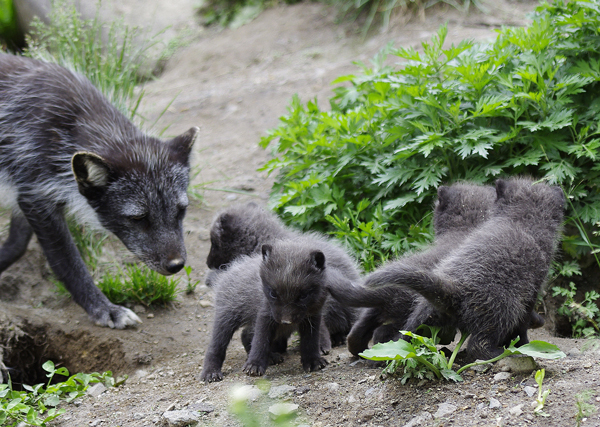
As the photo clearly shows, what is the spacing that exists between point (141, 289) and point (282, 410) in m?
4.52

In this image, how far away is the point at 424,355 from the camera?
3355 millimetres

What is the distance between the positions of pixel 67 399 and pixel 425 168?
3340 mm

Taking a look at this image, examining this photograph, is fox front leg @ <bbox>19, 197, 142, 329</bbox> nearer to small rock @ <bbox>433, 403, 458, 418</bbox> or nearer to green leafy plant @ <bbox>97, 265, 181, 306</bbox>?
green leafy plant @ <bbox>97, 265, 181, 306</bbox>

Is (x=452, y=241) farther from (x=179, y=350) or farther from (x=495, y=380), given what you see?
(x=179, y=350)

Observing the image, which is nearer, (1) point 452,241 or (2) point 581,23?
(1) point 452,241

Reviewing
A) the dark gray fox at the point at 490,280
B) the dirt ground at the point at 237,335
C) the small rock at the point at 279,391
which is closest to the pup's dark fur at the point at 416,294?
the dark gray fox at the point at 490,280

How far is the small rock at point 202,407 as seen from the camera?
3.65 metres

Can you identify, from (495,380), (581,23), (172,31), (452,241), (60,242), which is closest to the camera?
(495,380)

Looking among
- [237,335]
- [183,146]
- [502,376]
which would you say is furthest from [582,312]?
[183,146]

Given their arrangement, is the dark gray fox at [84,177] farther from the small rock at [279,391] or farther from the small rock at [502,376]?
the small rock at [502,376]

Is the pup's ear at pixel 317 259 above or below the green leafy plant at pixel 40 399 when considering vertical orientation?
above

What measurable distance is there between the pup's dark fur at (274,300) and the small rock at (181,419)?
562 mm

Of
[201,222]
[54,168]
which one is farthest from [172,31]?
[54,168]

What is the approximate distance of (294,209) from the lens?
5598 millimetres
